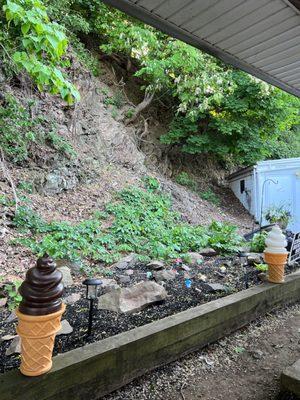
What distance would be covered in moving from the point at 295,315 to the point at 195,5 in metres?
2.92

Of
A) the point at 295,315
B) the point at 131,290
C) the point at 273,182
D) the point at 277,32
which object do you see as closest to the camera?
the point at 277,32

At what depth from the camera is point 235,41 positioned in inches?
70.1

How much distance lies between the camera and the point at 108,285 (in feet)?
10.4

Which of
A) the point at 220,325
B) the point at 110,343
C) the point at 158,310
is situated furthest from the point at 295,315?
the point at 110,343

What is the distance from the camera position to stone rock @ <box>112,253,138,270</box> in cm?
412

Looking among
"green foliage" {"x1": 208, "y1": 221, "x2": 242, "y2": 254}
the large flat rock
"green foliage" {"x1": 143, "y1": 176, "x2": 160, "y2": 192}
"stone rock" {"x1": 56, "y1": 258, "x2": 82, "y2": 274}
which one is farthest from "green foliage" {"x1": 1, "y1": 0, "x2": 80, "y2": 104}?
"green foliage" {"x1": 143, "y1": 176, "x2": 160, "y2": 192}

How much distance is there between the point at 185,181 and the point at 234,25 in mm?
9254

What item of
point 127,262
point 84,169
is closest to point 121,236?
point 127,262

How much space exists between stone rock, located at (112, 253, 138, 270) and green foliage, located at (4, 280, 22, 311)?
138 centimetres

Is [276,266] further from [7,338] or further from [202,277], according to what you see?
[7,338]

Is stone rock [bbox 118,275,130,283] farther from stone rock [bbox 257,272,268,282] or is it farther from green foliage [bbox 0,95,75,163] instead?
green foliage [bbox 0,95,75,163]

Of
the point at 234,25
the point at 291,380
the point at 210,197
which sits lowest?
the point at 291,380

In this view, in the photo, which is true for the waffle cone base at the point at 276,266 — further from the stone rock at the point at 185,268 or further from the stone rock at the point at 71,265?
the stone rock at the point at 71,265

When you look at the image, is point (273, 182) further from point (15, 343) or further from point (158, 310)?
point (15, 343)
